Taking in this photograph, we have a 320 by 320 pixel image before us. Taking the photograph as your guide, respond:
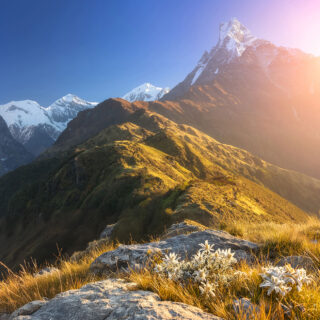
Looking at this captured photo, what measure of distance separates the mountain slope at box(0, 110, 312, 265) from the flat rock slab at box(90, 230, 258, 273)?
829 centimetres

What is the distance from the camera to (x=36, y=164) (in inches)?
6890

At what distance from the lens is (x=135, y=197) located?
4069 centimetres

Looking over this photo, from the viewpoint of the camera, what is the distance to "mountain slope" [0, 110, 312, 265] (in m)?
28.9

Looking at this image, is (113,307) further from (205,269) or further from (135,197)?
(135,197)

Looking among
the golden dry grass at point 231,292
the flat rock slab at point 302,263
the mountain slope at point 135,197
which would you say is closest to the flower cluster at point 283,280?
the golden dry grass at point 231,292

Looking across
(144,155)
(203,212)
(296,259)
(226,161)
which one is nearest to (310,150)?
(226,161)

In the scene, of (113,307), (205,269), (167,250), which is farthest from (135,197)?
(113,307)

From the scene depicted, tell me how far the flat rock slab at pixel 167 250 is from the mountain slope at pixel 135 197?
27.2ft

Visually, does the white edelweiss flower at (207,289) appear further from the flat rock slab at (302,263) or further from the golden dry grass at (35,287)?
the golden dry grass at (35,287)

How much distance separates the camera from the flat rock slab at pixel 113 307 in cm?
223

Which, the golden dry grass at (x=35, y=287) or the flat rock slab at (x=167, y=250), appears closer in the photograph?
the golden dry grass at (x=35, y=287)

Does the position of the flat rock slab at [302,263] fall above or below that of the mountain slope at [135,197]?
above

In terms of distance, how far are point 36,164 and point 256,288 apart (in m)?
202

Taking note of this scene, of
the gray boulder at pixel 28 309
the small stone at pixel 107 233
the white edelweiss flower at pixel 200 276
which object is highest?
the white edelweiss flower at pixel 200 276
